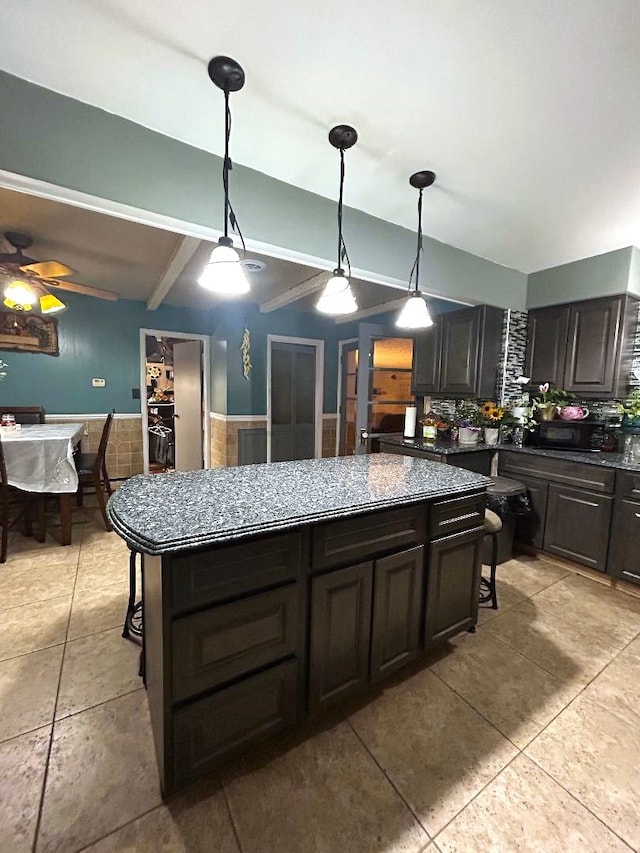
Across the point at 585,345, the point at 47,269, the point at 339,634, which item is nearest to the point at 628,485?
the point at 585,345

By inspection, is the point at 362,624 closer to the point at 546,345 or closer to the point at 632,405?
the point at 632,405

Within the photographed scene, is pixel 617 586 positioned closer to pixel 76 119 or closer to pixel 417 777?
pixel 417 777

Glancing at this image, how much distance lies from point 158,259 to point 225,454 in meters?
2.50

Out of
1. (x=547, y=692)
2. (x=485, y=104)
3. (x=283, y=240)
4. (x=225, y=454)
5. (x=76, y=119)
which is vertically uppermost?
(x=485, y=104)

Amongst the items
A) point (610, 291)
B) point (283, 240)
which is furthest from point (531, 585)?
point (283, 240)

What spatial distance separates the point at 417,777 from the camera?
125cm

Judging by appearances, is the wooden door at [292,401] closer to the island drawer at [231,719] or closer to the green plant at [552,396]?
the green plant at [552,396]

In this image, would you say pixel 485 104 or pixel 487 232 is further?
pixel 487 232

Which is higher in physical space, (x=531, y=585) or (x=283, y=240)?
(x=283, y=240)

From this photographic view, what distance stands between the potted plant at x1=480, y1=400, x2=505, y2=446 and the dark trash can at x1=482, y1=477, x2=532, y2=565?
39 cm

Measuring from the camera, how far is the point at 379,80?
1413mm

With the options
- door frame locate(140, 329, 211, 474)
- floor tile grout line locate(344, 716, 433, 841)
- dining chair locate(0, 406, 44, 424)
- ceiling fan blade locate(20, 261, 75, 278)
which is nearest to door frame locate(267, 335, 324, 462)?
door frame locate(140, 329, 211, 474)

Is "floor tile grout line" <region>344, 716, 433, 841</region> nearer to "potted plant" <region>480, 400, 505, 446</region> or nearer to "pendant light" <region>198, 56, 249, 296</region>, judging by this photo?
"pendant light" <region>198, 56, 249, 296</region>

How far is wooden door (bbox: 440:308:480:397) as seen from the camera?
10.5 ft
